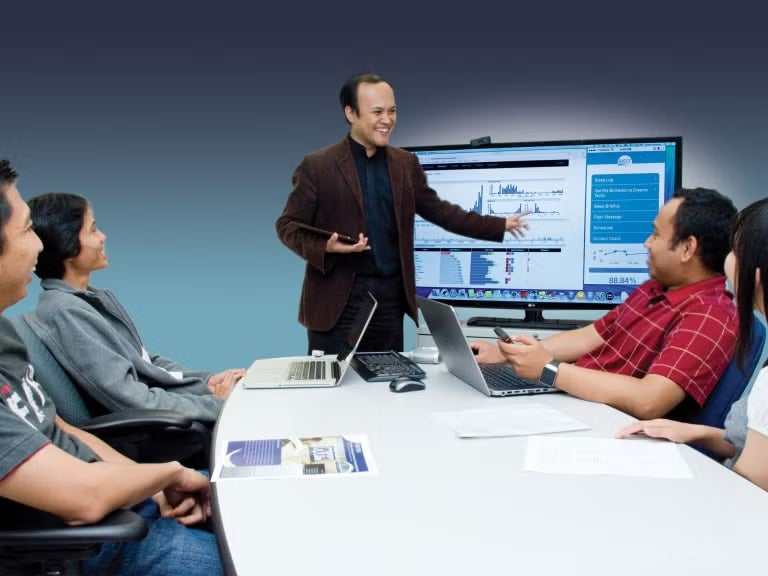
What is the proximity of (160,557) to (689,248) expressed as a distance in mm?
1504

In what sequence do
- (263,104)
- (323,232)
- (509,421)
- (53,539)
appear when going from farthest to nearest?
(263,104)
(323,232)
(509,421)
(53,539)

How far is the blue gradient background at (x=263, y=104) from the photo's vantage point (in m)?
3.62

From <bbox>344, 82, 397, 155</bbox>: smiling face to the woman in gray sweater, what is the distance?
1195mm

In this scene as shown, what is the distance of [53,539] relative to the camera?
1042 mm

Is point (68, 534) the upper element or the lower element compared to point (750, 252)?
lower

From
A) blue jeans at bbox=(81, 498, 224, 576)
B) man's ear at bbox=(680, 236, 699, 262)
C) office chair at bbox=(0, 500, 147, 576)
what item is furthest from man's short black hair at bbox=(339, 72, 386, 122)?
office chair at bbox=(0, 500, 147, 576)

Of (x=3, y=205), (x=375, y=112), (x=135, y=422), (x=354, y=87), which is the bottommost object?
(x=135, y=422)

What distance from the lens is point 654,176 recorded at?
3.05m

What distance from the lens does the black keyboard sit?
78.1 inches

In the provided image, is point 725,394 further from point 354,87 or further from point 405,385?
point 354,87

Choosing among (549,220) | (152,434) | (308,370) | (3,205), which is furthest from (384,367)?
(549,220)

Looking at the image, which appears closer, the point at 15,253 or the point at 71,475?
the point at 71,475

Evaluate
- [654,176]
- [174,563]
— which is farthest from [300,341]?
[174,563]

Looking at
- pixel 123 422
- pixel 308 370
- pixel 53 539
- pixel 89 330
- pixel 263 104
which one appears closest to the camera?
pixel 53 539
